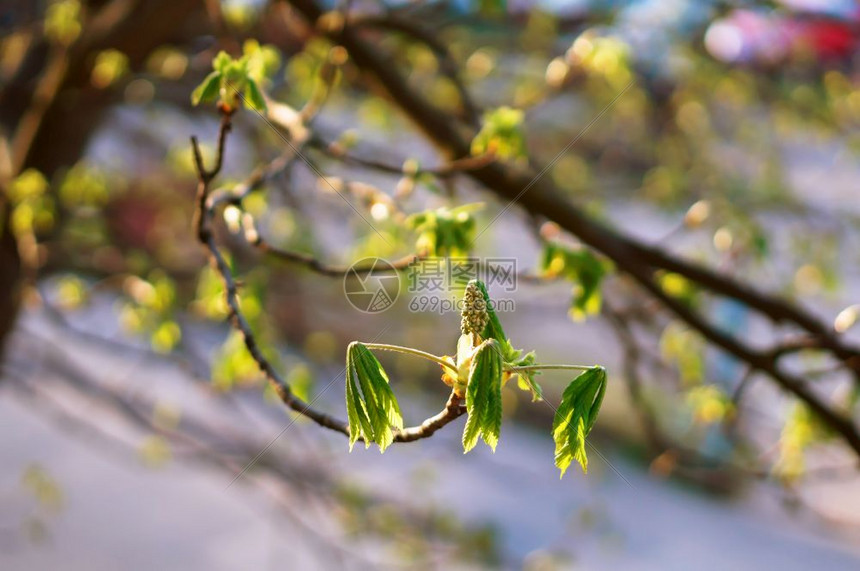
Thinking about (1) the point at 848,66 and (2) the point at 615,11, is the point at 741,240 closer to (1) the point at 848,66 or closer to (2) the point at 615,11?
(2) the point at 615,11

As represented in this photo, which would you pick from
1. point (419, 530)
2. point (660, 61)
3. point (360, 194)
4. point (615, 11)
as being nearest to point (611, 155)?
point (660, 61)

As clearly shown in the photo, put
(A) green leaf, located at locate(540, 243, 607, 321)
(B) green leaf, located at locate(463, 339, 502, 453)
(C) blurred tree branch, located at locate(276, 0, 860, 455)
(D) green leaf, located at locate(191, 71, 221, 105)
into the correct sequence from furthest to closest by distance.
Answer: (C) blurred tree branch, located at locate(276, 0, 860, 455), (A) green leaf, located at locate(540, 243, 607, 321), (D) green leaf, located at locate(191, 71, 221, 105), (B) green leaf, located at locate(463, 339, 502, 453)

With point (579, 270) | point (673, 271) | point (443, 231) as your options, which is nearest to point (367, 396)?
point (443, 231)

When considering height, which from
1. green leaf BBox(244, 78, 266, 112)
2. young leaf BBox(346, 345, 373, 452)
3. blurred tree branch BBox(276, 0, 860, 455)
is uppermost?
green leaf BBox(244, 78, 266, 112)

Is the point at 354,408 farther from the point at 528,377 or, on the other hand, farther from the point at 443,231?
the point at 443,231

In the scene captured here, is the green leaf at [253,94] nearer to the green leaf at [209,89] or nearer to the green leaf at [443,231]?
the green leaf at [209,89]

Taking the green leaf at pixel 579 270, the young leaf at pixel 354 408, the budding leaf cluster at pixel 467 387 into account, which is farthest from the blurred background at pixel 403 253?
the young leaf at pixel 354 408

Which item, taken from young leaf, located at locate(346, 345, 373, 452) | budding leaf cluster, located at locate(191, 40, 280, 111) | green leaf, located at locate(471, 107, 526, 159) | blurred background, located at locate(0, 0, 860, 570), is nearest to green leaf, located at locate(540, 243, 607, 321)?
blurred background, located at locate(0, 0, 860, 570)

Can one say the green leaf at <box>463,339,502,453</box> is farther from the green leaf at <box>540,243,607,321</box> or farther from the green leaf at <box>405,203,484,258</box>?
the green leaf at <box>540,243,607,321</box>
